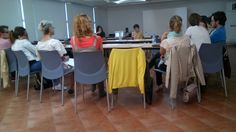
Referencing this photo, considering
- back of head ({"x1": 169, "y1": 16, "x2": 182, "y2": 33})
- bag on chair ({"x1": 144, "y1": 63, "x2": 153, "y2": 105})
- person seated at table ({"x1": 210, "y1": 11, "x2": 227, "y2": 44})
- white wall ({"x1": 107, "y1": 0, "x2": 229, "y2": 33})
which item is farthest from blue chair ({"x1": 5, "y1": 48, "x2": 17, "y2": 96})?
white wall ({"x1": 107, "y1": 0, "x2": 229, "y2": 33})

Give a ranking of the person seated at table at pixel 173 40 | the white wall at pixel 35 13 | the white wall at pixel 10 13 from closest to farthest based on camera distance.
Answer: the person seated at table at pixel 173 40 < the white wall at pixel 10 13 < the white wall at pixel 35 13

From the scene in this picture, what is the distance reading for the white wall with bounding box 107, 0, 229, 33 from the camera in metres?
10.5

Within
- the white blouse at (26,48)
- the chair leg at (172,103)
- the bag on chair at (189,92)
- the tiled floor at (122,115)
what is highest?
the white blouse at (26,48)

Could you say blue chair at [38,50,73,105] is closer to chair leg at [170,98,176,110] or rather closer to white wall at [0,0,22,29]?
chair leg at [170,98,176,110]

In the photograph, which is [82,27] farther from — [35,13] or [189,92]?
[35,13]

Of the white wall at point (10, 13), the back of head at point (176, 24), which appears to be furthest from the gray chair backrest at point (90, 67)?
the white wall at point (10, 13)

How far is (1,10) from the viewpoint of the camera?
232 inches

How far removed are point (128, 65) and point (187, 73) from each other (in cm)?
74

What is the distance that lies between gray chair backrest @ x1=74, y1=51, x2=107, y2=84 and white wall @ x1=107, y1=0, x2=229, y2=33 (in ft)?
30.0

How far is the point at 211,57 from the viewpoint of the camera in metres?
3.02

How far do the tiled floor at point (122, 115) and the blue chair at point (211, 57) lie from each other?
41 cm

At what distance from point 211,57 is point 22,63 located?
277cm

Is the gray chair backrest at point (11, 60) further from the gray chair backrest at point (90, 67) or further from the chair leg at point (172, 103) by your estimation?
the chair leg at point (172, 103)

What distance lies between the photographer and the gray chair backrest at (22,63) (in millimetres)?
3484
